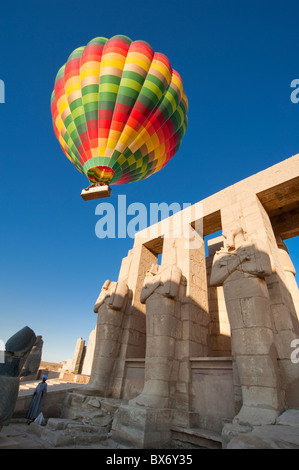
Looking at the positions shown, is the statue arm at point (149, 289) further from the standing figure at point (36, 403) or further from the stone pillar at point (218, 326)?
the standing figure at point (36, 403)

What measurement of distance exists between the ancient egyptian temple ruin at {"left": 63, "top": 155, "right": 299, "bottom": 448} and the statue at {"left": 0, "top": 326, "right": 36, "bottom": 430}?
2.71 meters

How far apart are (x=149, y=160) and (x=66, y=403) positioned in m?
8.02

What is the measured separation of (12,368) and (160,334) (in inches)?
136

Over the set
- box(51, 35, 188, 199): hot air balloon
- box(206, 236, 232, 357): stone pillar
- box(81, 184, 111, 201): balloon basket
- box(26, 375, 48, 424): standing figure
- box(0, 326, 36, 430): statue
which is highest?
box(51, 35, 188, 199): hot air balloon

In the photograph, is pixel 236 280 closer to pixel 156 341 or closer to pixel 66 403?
pixel 156 341

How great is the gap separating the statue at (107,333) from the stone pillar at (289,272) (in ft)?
16.3

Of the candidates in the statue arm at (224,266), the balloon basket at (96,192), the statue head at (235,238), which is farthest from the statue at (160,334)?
the balloon basket at (96,192)

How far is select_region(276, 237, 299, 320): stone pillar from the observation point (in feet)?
22.5

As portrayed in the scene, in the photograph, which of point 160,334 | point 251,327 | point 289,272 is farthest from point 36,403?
point 289,272

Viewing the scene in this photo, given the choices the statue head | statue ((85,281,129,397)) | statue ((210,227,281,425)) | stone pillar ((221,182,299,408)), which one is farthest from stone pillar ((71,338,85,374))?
the statue head

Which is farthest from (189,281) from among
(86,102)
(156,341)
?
(86,102)

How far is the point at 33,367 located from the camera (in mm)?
4488

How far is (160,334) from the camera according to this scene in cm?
617

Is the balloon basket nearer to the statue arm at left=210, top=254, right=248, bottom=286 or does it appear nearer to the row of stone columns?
the row of stone columns
